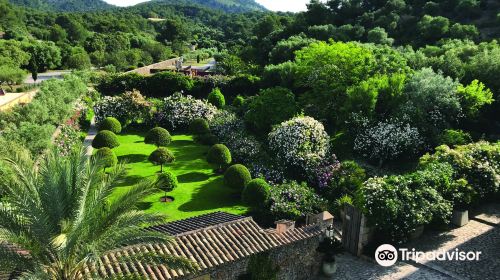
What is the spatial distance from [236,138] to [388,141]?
9459 mm

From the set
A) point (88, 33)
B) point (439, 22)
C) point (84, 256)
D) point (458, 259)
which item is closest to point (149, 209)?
point (84, 256)

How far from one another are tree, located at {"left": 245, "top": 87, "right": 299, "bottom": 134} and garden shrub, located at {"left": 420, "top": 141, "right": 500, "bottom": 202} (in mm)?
11416

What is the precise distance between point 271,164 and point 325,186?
12.7 ft

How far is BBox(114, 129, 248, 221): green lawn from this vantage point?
2072 cm

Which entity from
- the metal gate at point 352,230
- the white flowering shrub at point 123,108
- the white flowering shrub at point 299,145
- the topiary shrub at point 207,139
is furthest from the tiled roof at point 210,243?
the white flowering shrub at point 123,108

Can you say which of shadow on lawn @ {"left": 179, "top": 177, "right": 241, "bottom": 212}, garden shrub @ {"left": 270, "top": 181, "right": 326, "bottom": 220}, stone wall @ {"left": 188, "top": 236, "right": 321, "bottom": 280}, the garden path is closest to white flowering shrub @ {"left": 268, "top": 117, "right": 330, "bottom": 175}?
garden shrub @ {"left": 270, "top": 181, "right": 326, "bottom": 220}

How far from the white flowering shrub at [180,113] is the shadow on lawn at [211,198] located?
37.6ft

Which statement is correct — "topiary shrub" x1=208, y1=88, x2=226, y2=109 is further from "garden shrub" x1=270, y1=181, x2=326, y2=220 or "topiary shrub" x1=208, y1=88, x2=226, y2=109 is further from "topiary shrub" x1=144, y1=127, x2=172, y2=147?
"garden shrub" x1=270, y1=181, x2=326, y2=220

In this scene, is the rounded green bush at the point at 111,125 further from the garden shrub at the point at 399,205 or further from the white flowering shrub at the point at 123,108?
the garden shrub at the point at 399,205

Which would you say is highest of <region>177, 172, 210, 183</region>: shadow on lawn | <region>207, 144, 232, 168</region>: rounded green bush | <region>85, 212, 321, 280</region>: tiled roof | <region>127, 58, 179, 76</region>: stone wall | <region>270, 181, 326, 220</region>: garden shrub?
<region>127, 58, 179, 76</region>: stone wall

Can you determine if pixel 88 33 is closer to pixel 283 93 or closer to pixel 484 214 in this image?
pixel 283 93

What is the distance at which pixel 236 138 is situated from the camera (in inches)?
1139

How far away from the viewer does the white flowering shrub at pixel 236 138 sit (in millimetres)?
25969

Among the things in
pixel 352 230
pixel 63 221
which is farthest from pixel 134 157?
pixel 63 221
